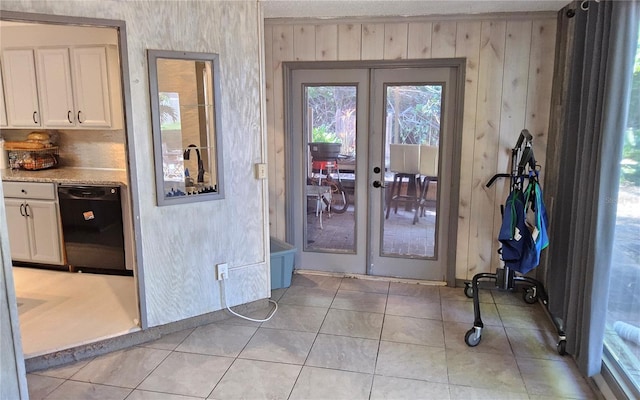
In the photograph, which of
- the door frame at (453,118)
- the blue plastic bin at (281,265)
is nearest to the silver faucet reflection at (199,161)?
the blue plastic bin at (281,265)

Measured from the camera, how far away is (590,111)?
251 centimetres

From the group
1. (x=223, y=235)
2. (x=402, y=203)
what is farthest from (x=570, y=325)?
(x=223, y=235)

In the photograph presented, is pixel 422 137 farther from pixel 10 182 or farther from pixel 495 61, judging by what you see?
pixel 10 182

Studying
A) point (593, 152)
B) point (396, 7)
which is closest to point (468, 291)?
point (593, 152)

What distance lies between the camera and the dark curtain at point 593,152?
2.24m

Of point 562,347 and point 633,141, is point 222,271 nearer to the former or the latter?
point 562,347

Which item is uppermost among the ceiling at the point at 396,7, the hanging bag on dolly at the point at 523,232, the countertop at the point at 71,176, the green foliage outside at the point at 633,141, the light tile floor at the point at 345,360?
the ceiling at the point at 396,7

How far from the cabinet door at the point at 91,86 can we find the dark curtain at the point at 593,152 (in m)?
3.71

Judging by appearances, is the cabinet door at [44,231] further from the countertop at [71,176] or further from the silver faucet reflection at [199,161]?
the silver faucet reflection at [199,161]

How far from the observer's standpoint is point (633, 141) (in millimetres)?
2307

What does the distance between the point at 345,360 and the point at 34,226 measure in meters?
3.12

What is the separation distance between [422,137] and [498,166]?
67cm

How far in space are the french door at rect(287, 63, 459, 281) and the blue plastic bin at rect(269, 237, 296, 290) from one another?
15.5 inches

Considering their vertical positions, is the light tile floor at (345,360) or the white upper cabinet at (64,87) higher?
the white upper cabinet at (64,87)
